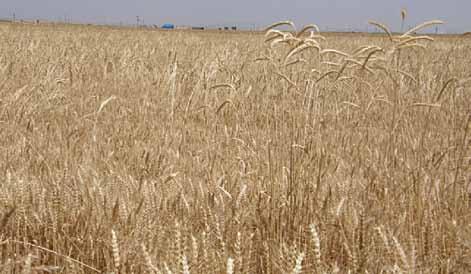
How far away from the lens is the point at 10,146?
1945 millimetres

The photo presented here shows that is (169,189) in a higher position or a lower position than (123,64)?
lower

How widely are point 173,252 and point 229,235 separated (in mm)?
236

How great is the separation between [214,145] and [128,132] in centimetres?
58

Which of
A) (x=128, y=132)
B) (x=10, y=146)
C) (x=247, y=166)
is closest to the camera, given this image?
(x=247, y=166)

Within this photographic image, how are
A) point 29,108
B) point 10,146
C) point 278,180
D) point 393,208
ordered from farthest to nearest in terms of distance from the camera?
point 29,108 → point 10,146 → point 278,180 → point 393,208

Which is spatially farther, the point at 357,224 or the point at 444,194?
the point at 444,194

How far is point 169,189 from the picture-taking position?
5.22 ft

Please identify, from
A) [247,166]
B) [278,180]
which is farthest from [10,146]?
[278,180]

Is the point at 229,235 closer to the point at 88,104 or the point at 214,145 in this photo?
the point at 214,145

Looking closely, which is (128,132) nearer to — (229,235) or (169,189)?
(169,189)

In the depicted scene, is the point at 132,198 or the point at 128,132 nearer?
the point at 132,198

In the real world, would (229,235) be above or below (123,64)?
below

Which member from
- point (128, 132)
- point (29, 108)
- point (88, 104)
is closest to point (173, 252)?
point (128, 132)

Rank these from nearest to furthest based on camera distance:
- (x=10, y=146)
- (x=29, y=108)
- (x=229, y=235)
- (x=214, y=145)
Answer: (x=229, y=235), (x=10, y=146), (x=214, y=145), (x=29, y=108)
